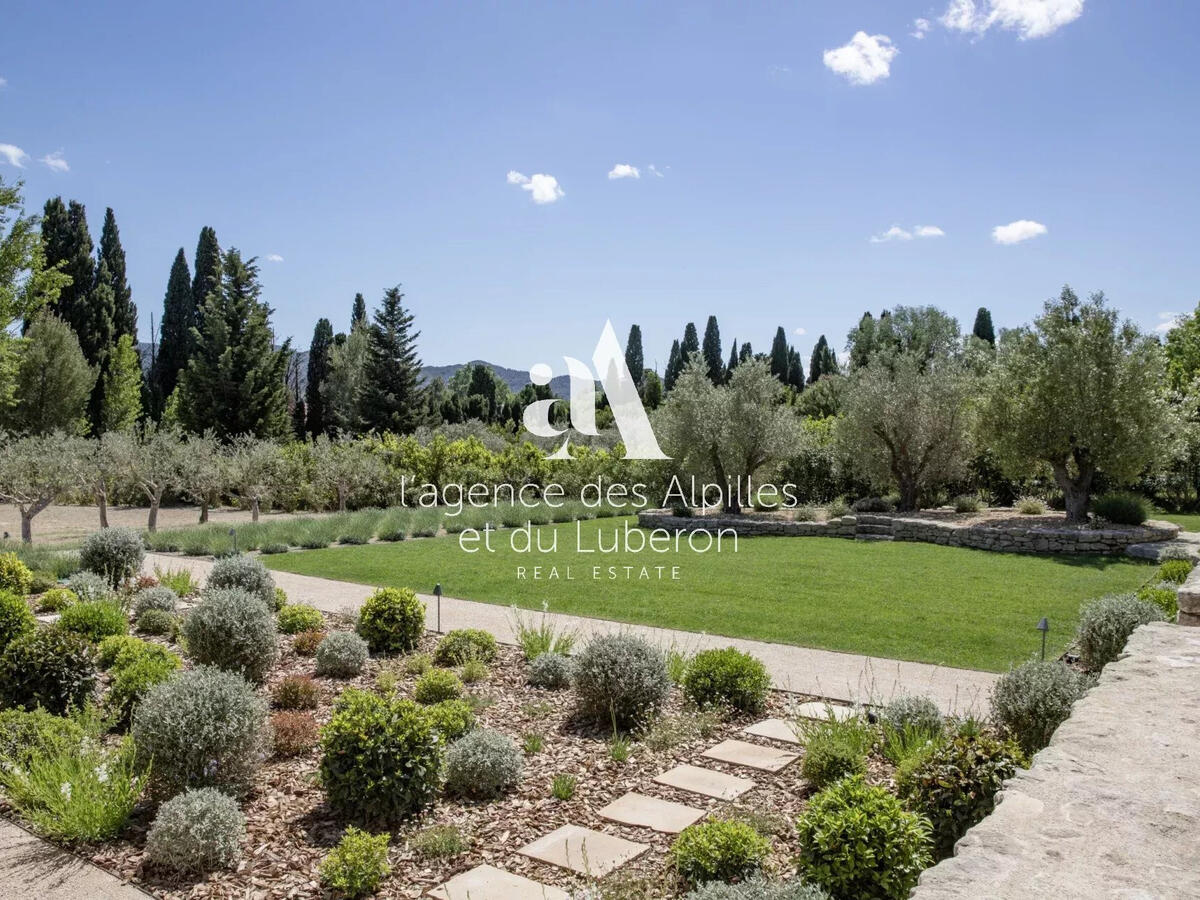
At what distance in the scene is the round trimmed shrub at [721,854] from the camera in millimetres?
3277

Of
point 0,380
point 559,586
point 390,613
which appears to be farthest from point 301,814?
point 0,380

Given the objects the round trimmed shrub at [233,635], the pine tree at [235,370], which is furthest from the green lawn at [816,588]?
the pine tree at [235,370]

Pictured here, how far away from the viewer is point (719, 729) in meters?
5.25

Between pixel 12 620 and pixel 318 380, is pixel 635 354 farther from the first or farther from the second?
pixel 12 620

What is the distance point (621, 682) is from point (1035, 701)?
2419 millimetres

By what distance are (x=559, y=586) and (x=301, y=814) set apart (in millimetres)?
6625

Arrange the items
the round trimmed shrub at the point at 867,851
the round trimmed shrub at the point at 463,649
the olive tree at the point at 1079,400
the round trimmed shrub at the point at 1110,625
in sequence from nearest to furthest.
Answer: the round trimmed shrub at the point at 867,851
the round trimmed shrub at the point at 1110,625
the round trimmed shrub at the point at 463,649
the olive tree at the point at 1079,400

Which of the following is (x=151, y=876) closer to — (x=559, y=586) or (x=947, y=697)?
(x=947, y=697)

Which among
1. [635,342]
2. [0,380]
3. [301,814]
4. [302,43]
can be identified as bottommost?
[301,814]

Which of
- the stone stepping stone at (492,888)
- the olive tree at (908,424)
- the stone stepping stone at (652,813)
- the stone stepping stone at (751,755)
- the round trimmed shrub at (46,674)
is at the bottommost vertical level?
the stone stepping stone at (492,888)

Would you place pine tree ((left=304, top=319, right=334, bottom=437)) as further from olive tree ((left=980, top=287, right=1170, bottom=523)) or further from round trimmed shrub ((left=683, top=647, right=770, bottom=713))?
round trimmed shrub ((left=683, top=647, right=770, bottom=713))

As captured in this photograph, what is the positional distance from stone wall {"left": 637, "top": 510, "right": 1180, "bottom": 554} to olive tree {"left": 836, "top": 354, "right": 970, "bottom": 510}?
69.0 inches

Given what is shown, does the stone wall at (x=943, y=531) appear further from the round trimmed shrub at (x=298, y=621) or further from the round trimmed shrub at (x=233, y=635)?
the round trimmed shrub at (x=233, y=635)

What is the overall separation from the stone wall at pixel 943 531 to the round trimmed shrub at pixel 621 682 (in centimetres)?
1083
